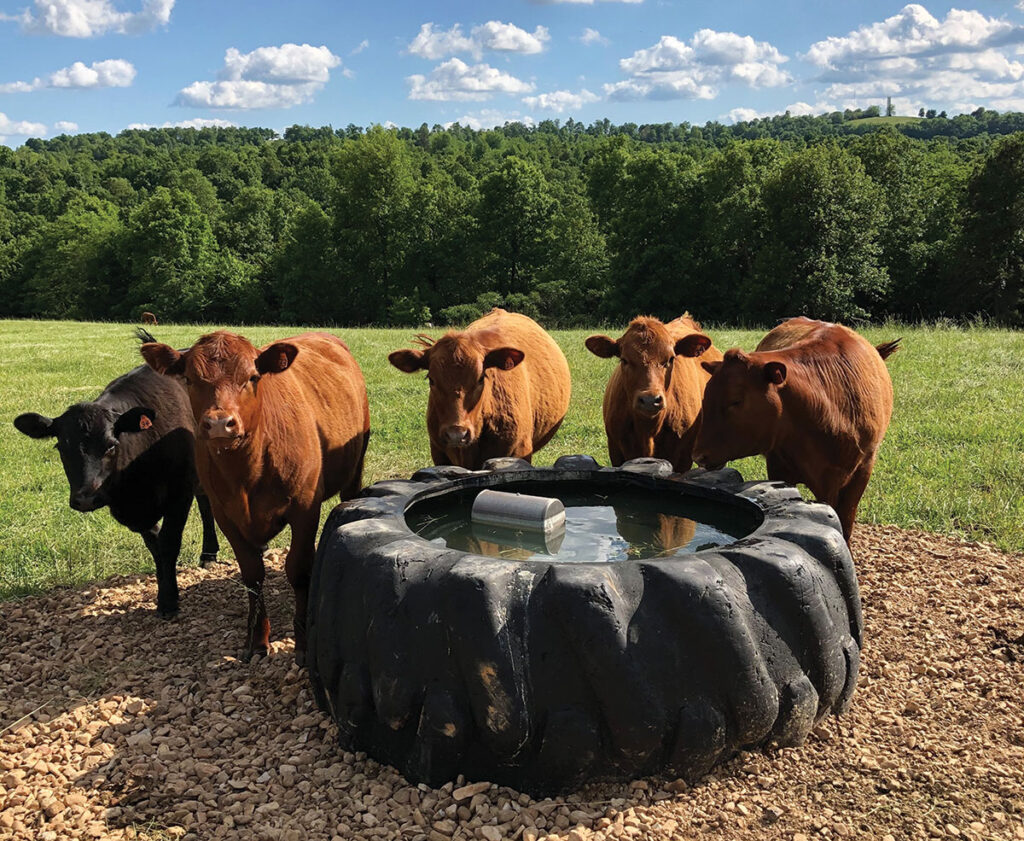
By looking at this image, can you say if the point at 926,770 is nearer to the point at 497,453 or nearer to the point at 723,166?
the point at 497,453

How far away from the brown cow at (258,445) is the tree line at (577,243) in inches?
1290

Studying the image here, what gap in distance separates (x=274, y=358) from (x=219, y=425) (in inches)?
24.5

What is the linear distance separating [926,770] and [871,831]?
567 mm

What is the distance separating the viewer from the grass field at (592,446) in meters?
7.19

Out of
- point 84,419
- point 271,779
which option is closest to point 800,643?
point 271,779

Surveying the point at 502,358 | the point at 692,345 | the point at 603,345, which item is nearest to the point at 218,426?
the point at 502,358

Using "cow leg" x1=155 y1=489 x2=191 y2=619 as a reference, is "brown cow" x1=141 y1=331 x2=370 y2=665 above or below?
above

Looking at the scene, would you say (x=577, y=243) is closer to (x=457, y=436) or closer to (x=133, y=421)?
(x=457, y=436)

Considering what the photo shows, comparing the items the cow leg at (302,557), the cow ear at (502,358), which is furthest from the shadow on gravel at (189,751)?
the cow ear at (502,358)

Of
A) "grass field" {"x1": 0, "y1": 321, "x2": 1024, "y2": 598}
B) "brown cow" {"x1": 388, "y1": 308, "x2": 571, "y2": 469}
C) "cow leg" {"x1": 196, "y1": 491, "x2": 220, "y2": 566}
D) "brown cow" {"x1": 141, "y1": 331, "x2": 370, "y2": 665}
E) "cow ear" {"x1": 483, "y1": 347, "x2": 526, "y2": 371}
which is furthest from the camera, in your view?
"grass field" {"x1": 0, "y1": 321, "x2": 1024, "y2": 598}

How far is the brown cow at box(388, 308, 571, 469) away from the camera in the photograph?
5.92 m

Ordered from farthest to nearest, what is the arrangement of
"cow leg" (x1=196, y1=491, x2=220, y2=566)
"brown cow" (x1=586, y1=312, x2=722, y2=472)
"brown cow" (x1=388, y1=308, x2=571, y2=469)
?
"cow leg" (x1=196, y1=491, x2=220, y2=566), "brown cow" (x1=586, y1=312, x2=722, y2=472), "brown cow" (x1=388, y1=308, x2=571, y2=469)

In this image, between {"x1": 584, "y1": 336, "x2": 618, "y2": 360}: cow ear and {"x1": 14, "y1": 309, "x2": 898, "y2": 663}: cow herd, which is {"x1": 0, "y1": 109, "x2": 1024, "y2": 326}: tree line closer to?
{"x1": 584, "y1": 336, "x2": 618, "y2": 360}: cow ear

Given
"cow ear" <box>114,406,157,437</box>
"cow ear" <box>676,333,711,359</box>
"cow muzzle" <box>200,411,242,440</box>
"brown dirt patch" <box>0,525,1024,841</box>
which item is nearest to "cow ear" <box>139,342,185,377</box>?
"cow muzzle" <box>200,411,242,440</box>
